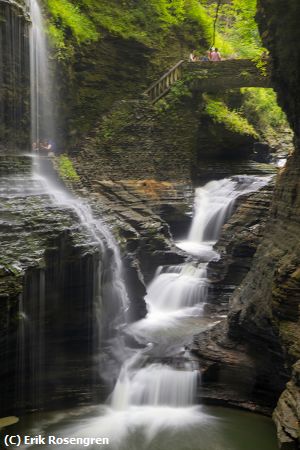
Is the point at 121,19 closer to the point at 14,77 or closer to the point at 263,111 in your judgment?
→ the point at 14,77

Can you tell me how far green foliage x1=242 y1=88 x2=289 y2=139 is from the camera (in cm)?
2534

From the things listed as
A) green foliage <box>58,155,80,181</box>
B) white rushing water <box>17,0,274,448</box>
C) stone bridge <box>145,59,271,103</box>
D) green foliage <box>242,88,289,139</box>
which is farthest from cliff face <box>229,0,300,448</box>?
green foliage <box>242,88,289,139</box>

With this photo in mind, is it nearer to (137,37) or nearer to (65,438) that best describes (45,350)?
(65,438)

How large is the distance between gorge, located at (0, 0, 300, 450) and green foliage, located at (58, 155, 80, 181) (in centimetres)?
8

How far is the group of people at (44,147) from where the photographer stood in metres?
17.5

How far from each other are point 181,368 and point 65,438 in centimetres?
276

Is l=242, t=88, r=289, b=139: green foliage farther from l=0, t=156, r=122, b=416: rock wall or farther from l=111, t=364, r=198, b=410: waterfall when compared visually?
l=111, t=364, r=198, b=410: waterfall

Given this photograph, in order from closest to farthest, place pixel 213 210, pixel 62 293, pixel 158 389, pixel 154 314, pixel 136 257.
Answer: pixel 158 389
pixel 62 293
pixel 154 314
pixel 136 257
pixel 213 210

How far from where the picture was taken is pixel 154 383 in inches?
369

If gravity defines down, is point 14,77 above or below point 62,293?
above

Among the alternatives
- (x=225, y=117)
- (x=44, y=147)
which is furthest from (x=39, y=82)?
(x=225, y=117)

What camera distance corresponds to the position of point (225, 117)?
21172 millimetres

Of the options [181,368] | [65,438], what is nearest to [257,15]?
[181,368]

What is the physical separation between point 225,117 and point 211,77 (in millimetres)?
1920
